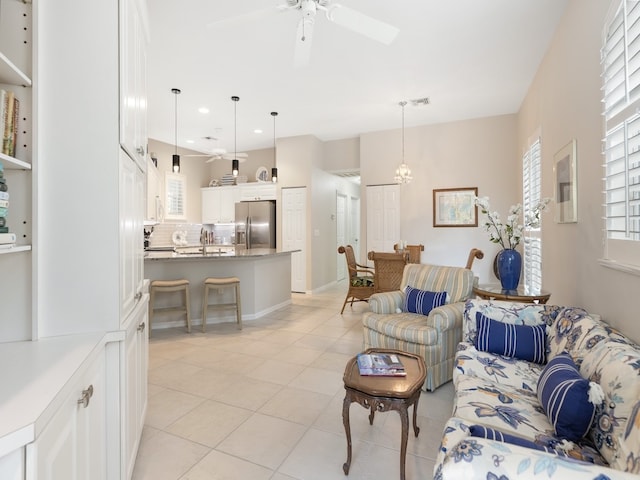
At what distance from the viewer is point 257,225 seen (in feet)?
22.6

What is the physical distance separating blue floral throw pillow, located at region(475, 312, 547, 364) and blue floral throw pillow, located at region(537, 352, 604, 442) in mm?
641

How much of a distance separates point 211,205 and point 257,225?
4.87 ft

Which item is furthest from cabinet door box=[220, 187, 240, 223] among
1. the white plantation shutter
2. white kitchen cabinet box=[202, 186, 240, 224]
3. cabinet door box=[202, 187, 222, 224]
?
the white plantation shutter

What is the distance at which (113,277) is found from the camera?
4.56 ft

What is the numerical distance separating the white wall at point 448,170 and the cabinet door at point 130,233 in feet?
15.6

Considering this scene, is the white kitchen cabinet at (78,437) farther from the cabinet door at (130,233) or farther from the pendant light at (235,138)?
the pendant light at (235,138)

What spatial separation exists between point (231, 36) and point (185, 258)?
2531 millimetres

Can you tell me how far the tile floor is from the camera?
174 cm

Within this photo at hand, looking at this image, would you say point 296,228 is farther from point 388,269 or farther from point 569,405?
point 569,405

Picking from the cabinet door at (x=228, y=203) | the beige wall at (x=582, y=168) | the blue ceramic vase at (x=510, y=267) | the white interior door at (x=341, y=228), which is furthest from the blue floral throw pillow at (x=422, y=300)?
the cabinet door at (x=228, y=203)

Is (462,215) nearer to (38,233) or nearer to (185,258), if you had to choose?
(185,258)

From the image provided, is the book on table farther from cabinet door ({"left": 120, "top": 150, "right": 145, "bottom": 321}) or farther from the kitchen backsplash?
the kitchen backsplash

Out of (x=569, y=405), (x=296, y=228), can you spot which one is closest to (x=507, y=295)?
(x=569, y=405)

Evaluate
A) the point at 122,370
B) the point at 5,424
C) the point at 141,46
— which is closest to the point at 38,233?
the point at 122,370
